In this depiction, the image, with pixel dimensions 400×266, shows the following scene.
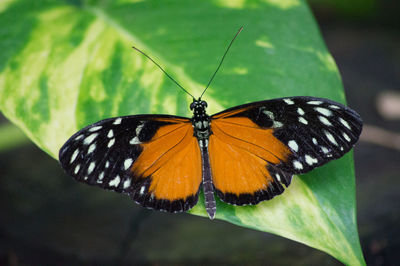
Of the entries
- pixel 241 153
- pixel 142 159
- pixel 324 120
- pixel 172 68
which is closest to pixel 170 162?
pixel 142 159

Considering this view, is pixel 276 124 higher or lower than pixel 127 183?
higher

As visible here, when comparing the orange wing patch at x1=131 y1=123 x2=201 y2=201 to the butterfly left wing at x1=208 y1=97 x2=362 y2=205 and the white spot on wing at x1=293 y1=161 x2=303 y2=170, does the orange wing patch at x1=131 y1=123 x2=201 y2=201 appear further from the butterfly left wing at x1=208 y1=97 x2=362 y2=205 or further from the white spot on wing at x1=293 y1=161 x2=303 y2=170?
the white spot on wing at x1=293 y1=161 x2=303 y2=170

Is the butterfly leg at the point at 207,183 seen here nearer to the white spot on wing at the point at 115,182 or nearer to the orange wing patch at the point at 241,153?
the orange wing patch at the point at 241,153

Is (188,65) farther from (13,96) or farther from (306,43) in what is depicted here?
(13,96)

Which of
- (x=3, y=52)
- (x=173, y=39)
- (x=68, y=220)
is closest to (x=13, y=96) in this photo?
(x=3, y=52)

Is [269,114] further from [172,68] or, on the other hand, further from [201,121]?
[172,68]

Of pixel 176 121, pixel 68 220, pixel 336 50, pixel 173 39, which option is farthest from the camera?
pixel 336 50
